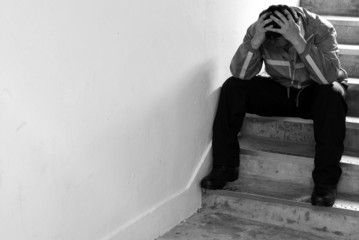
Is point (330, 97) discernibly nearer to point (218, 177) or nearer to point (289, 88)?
point (289, 88)

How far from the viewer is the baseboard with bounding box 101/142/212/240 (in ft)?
8.11

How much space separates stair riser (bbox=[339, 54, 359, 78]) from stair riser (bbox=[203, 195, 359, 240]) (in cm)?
109

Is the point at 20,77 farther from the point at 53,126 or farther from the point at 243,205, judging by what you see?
the point at 243,205

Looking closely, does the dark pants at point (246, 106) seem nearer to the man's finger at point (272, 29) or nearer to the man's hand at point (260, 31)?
the man's hand at point (260, 31)

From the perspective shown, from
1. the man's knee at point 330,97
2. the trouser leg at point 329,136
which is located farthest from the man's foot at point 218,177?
the man's knee at point 330,97

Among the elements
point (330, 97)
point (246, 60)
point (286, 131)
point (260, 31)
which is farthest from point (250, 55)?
point (286, 131)

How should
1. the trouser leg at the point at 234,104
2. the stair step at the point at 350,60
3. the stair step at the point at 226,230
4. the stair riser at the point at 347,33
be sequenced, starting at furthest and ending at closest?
the stair riser at the point at 347,33 → the stair step at the point at 350,60 → the trouser leg at the point at 234,104 → the stair step at the point at 226,230

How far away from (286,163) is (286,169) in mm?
34

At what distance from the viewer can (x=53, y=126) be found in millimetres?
1909

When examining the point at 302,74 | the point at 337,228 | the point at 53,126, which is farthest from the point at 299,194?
the point at 53,126

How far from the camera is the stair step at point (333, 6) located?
4.08 m

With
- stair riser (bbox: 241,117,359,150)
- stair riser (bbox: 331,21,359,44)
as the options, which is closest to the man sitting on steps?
stair riser (bbox: 241,117,359,150)

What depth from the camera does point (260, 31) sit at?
2.83 m

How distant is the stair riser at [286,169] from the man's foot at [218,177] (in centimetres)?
11
